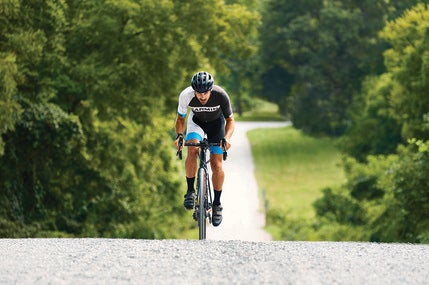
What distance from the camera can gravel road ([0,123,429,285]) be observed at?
27.4 feet

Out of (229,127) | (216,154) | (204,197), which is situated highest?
(229,127)

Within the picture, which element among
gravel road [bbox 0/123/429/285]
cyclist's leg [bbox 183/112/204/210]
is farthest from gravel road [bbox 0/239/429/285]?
cyclist's leg [bbox 183/112/204/210]

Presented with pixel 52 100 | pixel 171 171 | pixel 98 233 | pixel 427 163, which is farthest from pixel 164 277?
pixel 171 171

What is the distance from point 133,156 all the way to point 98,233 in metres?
3.17

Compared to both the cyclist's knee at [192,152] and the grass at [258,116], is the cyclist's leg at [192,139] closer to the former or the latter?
the cyclist's knee at [192,152]

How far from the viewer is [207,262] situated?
9266mm

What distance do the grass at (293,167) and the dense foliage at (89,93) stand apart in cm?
1502

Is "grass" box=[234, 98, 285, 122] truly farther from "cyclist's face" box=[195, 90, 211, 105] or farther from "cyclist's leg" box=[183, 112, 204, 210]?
"cyclist's face" box=[195, 90, 211, 105]

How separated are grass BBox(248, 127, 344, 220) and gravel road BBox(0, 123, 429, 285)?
101 feet

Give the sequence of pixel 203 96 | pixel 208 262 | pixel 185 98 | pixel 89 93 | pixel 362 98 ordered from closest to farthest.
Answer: pixel 208 262 < pixel 203 96 < pixel 185 98 < pixel 89 93 < pixel 362 98

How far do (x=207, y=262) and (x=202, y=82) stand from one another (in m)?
2.21

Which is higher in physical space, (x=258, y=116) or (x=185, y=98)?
(x=185, y=98)

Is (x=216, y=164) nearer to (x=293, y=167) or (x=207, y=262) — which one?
(x=207, y=262)

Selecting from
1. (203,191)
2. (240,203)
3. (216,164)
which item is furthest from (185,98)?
(240,203)
